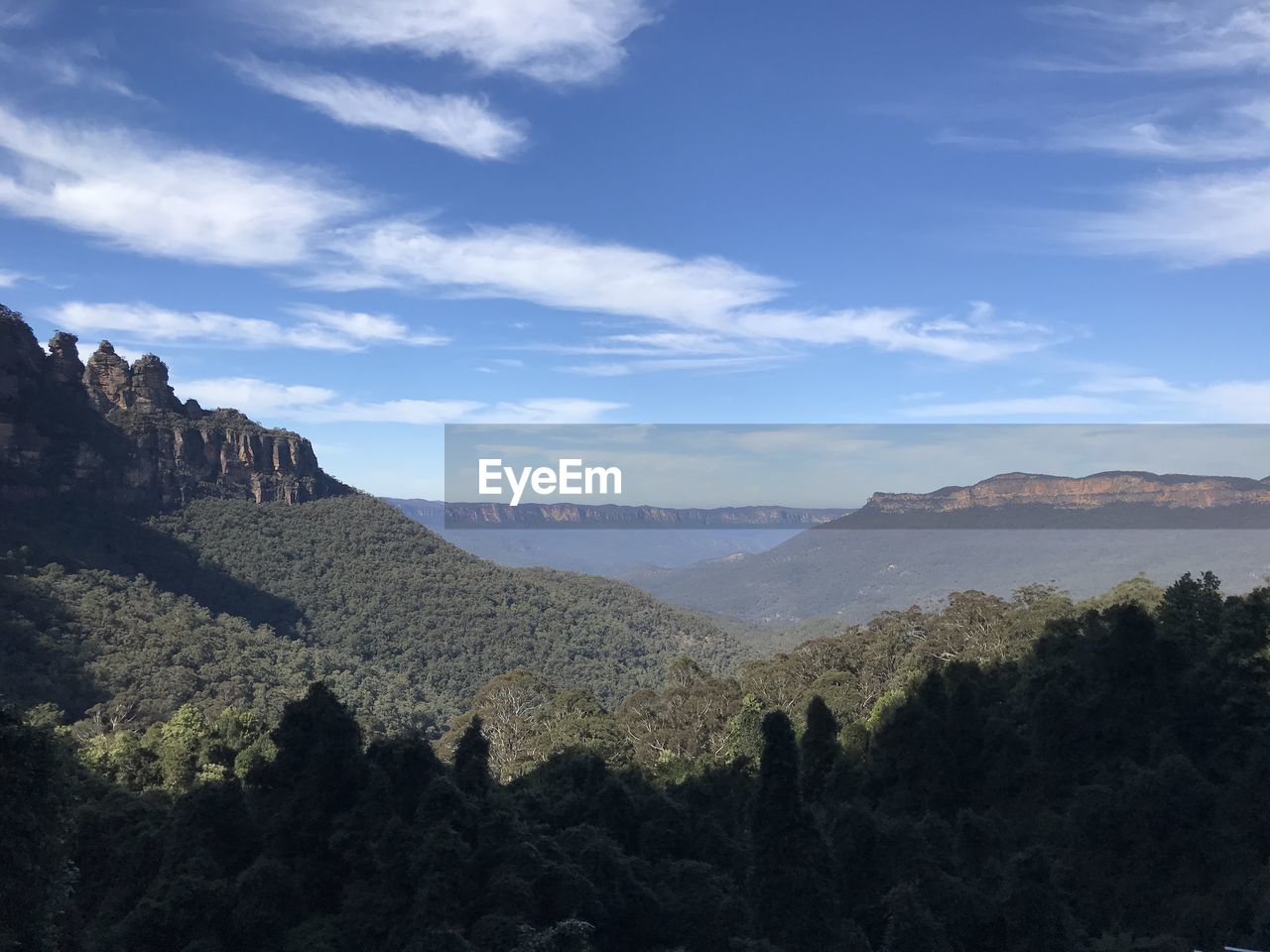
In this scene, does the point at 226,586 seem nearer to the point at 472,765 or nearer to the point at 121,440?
the point at 121,440

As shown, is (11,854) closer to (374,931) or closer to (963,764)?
(374,931)

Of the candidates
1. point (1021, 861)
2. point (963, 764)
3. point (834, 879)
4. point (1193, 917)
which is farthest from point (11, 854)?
point (963, 764)

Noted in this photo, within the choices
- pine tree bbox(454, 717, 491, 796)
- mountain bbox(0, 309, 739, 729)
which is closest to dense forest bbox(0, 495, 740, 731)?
mountain bbox(0, 309, 739, 729)

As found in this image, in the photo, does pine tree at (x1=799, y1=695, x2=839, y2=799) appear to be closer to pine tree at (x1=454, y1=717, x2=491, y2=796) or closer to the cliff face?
pine tree at (x1=454, y1=717, x2=491, y2=796)

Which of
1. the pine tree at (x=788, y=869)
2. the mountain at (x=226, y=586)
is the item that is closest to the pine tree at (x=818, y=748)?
the pine tree at (x=788, y=869)

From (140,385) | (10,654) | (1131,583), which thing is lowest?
(10,654)
